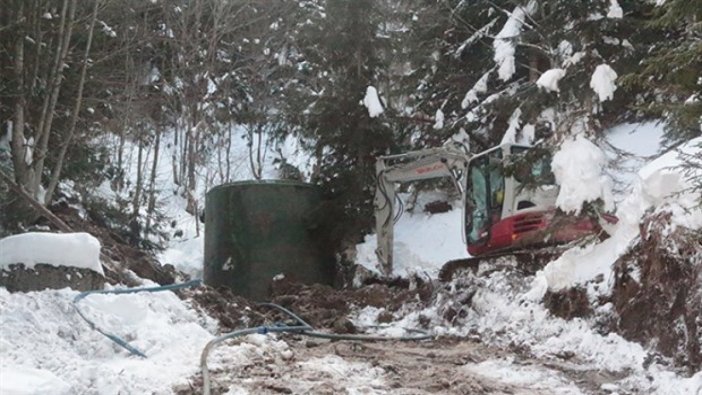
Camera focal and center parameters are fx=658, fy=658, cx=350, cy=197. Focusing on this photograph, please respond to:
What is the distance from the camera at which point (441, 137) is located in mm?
14195

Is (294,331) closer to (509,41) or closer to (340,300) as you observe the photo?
(340,300)

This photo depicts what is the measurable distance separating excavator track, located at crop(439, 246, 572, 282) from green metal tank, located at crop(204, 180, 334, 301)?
9.40ft

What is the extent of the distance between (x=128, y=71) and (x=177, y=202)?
4.94 metres

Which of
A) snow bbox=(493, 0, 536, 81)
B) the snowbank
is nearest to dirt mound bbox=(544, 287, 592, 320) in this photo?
the snowbank

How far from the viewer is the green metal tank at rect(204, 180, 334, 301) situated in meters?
11.1

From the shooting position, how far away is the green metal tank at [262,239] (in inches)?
437

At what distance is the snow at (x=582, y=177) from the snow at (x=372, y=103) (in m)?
5.69

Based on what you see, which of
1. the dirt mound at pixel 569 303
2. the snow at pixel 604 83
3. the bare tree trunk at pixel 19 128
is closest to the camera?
the dirt mound at pixel 569 303

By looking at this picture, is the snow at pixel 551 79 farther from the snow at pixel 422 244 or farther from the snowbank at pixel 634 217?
the snow at pixel 422 244

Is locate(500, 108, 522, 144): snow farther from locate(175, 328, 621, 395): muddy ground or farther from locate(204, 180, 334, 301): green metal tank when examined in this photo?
locate(175, 328, 621, 395): muddy ground

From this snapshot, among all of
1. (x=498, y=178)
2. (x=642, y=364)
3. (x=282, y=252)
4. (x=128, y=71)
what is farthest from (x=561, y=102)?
(x=128, y=71)

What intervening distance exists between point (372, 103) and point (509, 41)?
2.92 meters

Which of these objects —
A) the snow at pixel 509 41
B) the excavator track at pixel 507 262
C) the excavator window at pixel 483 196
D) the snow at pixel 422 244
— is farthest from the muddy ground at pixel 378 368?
the snow at pixel 509 41

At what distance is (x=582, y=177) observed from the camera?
20.1 ft
